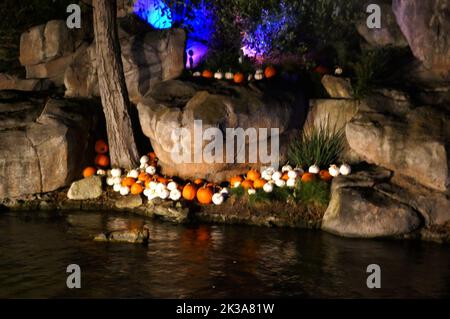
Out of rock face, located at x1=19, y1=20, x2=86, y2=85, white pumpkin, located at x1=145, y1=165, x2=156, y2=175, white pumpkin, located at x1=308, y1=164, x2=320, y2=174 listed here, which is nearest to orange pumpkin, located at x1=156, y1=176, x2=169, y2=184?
white pumpkin, located at x1=145, y1=165, x2=156, y2=175

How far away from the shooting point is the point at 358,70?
13570mm

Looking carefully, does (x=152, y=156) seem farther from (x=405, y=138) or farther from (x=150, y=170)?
(x=405, y=138)

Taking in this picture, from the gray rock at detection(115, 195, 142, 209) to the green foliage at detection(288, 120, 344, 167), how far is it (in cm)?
349

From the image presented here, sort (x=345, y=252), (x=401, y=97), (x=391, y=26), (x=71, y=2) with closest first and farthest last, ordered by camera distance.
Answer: (x=345, y=252) < (x=401, y=97) < (x=391, y=26) < (x=71, y=2)

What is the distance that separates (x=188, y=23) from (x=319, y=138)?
235 inches

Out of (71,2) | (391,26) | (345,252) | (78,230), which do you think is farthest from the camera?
(71,2)

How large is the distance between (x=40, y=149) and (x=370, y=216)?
739cm

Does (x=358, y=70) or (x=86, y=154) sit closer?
(x=358, y=70)

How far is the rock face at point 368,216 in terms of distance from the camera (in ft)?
36.6

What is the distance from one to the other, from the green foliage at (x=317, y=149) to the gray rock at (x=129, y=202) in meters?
3.49

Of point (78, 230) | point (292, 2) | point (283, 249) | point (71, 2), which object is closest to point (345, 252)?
point (283, 249)

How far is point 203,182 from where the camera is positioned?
44.3 feet

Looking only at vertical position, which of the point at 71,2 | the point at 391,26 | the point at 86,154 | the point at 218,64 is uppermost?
the point at 71,2

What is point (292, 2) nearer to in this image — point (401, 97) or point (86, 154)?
point (401, 97)
